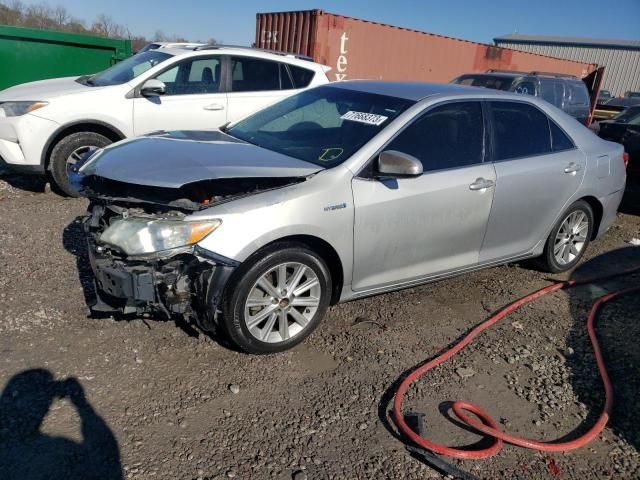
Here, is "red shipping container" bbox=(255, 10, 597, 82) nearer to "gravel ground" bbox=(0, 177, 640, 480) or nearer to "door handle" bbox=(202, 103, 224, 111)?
"door handle" bbox=(202, 103, 224, 111)

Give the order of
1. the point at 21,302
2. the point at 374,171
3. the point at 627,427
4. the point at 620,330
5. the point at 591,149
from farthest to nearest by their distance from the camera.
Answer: the point at 591,149, the point at 620,330, the point at 21,302, the point at 374,171, the point at 627,427

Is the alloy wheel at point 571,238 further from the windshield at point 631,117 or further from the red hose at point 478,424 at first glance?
the windshield at point 631,117

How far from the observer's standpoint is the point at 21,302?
3.63 meters

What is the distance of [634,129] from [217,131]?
5.72m

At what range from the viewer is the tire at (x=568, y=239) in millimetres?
4598

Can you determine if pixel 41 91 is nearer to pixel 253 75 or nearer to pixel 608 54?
pixel 253 75

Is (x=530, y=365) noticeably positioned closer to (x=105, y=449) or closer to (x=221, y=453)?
(x=221, y=453)

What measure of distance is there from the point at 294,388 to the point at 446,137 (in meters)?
2.05

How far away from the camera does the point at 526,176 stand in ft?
13.3

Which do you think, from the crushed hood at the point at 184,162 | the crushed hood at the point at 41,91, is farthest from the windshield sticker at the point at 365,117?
the crushed hood at the point at 41,91

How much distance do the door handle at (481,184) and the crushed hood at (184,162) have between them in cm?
119

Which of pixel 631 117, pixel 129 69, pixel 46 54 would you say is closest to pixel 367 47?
pixel 631 117

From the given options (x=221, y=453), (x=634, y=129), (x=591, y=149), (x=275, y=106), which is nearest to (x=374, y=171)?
(x=275, y=106)

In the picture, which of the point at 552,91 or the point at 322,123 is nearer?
the point at 322,123
